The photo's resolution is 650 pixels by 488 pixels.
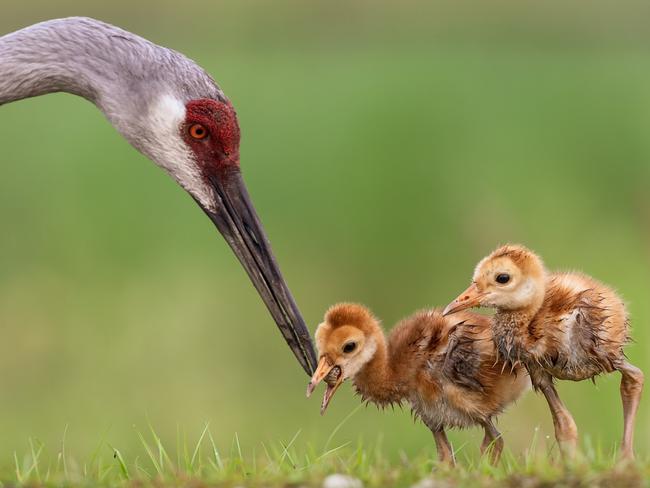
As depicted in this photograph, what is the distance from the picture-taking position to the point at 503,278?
5895mm

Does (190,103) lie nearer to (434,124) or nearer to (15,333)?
(15,333)

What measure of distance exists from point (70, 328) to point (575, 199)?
197 inches

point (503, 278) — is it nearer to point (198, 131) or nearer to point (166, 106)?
point (198, 131)

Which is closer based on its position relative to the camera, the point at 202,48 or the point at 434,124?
the point at 434,124

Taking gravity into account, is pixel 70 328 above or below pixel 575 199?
below

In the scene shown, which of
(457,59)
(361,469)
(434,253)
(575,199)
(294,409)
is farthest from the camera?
(457,59)

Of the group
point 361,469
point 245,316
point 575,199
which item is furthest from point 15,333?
point 361,469

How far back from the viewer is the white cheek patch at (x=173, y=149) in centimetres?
637

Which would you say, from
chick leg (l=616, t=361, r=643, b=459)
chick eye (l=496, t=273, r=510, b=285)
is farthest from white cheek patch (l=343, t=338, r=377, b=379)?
chick leg (l=616, t=361, r=643, b=459)

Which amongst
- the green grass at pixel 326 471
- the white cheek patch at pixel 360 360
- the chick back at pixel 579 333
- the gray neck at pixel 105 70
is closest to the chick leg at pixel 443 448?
the green grass at pixel 326 471

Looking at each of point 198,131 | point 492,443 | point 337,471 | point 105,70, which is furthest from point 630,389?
point 105,70

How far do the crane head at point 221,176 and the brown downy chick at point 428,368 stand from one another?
229mm

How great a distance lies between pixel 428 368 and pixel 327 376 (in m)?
0.45

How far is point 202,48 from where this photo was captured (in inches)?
819
